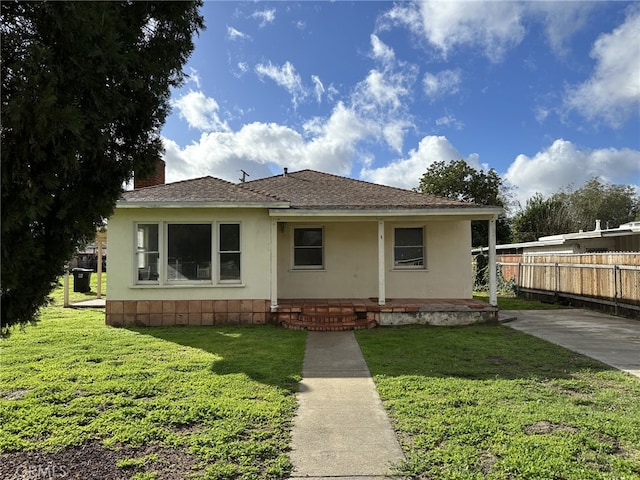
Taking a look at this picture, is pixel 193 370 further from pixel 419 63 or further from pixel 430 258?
pixel 419 63

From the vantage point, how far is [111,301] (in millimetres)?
9391

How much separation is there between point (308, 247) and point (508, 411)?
781 centimetres

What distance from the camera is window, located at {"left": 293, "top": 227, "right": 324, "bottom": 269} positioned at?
1127 centimetres

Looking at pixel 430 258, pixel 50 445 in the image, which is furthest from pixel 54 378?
pixel 430 258

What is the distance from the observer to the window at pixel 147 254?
31.2ft

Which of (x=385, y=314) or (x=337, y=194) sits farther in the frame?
(x=337, y=194)

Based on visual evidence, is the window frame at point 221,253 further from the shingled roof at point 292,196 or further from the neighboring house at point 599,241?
the neighboring house at point 599,241

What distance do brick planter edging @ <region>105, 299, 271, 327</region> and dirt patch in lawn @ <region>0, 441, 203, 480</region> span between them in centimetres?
607

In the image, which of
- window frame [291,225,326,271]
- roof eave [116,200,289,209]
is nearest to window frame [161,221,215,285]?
roof eave [116,200,289,209]

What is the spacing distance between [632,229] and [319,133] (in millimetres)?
13338

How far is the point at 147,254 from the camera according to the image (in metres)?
9.53

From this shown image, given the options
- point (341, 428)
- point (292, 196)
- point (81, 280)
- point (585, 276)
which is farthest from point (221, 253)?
point (81, 280)

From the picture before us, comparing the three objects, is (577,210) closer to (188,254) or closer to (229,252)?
(229,252)

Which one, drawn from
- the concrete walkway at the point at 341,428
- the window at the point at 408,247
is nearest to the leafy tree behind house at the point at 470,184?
the window at the point at 408,247
